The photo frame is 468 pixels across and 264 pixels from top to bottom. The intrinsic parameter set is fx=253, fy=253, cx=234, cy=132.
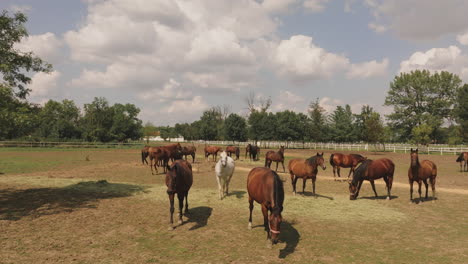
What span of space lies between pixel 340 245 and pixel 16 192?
15473 millimetres

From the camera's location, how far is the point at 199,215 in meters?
9.74

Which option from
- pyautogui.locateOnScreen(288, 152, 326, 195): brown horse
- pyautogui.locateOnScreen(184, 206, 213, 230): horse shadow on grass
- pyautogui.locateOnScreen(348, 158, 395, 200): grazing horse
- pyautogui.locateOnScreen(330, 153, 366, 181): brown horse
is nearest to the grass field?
pyautogui.locateOnScreen(184, 206, 213, 230): horse shadow on grass

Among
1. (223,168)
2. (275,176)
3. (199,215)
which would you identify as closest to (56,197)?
(199,215)

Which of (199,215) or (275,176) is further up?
(275,176)

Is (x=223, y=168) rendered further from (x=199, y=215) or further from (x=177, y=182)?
(x=177, y=182)

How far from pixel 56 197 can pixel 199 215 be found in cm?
761

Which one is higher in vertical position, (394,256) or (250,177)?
(250,177)

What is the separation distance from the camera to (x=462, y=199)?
12.7 meters

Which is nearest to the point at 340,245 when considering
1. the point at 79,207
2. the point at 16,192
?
the point at 79,207

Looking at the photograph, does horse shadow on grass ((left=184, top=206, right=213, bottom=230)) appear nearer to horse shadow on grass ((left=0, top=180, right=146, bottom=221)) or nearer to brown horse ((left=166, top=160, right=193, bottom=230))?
brown horse ((left=166, top=160, right=193, bottom=230))

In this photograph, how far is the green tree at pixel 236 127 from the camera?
7462 centimetres

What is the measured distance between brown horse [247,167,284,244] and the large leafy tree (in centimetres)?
6773

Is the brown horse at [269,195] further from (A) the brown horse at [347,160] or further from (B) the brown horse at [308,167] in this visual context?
(A) the brown horse at [347,160]

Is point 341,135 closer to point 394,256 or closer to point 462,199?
point 462,199
